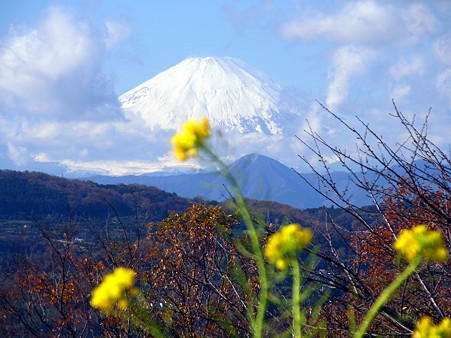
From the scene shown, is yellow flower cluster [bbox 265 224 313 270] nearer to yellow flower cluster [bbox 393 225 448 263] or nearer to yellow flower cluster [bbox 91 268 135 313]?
yellow flower cluster [bbox 393 225 448 263]

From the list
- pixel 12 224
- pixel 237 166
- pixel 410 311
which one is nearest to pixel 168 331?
pixel 410 311

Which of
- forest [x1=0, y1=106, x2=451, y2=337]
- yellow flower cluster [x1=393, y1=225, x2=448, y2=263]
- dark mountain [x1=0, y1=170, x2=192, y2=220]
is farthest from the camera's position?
dark mountain [x1=0, y1=170, x2=192, y2=220]

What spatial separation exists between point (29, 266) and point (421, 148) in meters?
5.16

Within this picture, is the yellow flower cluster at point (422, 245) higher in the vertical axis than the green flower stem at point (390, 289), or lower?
higher

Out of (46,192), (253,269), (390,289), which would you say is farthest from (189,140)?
(46,192)

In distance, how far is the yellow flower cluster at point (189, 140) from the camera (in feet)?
5.34

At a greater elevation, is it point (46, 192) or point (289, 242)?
point (46, 192)

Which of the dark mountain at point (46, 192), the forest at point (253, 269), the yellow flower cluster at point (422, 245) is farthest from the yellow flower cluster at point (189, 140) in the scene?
the dark mountain at point (46, 192)

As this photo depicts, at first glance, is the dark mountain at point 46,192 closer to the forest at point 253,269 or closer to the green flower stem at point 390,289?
the forest at point 253,269

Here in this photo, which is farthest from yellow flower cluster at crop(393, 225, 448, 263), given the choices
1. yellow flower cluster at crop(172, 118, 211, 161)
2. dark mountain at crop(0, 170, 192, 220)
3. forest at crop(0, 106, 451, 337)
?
dark mountain at crop(0, 170, 192, 220)

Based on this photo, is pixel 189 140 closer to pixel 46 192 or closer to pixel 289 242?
pixel 289 242

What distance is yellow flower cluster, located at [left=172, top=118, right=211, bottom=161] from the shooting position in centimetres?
163

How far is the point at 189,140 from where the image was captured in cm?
162

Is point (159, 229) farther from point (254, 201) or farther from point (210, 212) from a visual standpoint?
point (254, 201)
